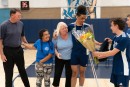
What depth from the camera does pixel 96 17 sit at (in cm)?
1425

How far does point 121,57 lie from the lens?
4.10 meters

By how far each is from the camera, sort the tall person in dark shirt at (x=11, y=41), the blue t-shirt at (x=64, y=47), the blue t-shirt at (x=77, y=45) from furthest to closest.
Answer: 1. the blue t-shirt at (x=64, y=47)
2. the tall person in dark shirt at (x=11, y=41)
3. the blue t-shirt at (x=77, y=45)

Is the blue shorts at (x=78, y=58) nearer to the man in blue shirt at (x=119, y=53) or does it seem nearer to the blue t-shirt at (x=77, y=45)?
the blue t-shirt at (x=77, y=45)

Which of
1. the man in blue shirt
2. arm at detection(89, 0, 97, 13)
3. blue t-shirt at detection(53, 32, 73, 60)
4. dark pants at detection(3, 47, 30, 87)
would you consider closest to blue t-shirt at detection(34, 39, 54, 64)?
blue t-shirt at detection(53, 32, 73, 60)

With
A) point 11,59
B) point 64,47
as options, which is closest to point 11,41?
point 11,59

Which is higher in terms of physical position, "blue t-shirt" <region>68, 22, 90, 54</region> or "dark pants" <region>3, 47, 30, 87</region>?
"blue t-shirt" <region>68, 22, 90, 54</region>

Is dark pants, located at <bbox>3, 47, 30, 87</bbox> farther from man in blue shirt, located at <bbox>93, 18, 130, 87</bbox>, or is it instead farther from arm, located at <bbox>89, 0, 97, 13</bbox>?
arm, located at <bbox>89, 0, 97, 13</bbox>

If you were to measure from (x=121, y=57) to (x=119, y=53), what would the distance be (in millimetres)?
72

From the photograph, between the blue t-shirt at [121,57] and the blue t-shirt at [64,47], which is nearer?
the blue t-shirt at [121,57]

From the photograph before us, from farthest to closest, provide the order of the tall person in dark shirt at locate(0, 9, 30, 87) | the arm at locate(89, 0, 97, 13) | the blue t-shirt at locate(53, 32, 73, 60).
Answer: the arm at locate(89, 0, 97, 13) → the blue t-shirt at locate(53, 32, 73, 60) → the tall person in dark shirt at locate(0, 9, 30, 87)

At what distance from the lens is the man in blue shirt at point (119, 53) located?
13.0 ft

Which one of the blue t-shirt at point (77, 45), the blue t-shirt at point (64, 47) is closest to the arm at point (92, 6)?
the blue t-shirt at point (64, 47)

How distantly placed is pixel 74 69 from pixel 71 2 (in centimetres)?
956

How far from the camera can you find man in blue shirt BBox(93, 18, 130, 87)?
3.96m
